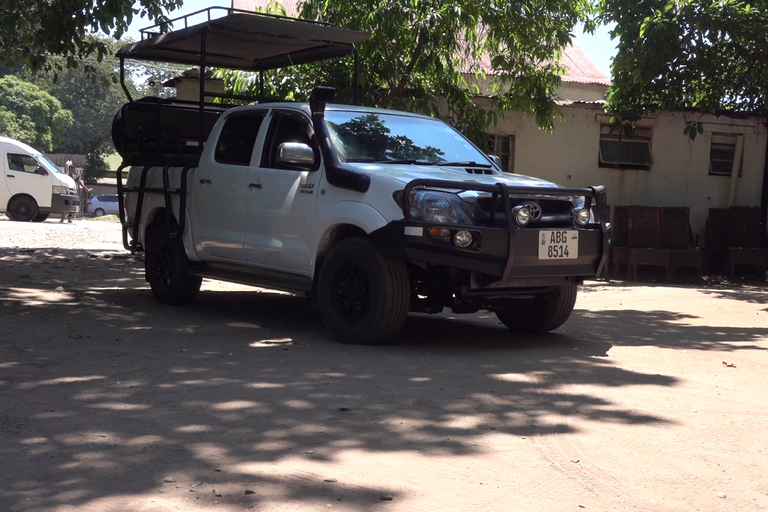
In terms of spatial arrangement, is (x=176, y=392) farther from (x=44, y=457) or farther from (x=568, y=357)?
(x=568, y=357)

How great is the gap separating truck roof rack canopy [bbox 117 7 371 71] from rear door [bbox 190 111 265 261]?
1090mm

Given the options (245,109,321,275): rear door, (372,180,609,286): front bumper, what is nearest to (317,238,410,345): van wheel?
(372,180,609,286): front bumper

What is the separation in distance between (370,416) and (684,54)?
477 inches

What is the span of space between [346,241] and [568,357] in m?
1.80

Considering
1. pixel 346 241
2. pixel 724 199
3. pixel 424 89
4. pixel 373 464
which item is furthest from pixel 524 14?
pixel 373 464

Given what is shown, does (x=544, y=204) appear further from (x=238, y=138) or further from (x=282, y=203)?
(x=238, y=138)

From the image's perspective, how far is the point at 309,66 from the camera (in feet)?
46.6

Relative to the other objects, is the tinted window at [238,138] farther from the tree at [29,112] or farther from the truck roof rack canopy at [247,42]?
the tree at [29,112]

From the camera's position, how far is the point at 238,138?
8461 mm

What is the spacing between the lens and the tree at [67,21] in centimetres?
1096

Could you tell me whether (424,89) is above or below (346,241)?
above

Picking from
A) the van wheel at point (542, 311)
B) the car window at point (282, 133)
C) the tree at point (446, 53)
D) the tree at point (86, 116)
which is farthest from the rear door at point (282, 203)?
the tree at point (86, 116)

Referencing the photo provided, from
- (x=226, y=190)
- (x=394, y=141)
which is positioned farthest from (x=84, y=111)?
(x=394, y=141)

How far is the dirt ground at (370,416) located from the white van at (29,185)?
19084 millimetres
